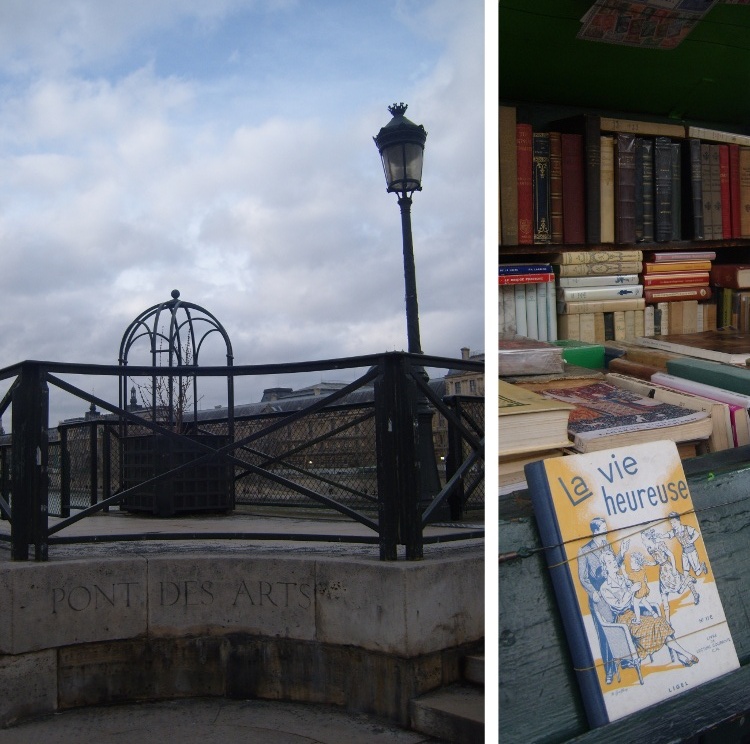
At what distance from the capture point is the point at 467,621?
8.42 ft

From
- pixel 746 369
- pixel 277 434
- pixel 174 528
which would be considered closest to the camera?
pixel 746 369

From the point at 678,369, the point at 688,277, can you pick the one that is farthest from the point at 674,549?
the point at 688,277

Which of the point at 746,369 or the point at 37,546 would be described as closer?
the point at 746,369

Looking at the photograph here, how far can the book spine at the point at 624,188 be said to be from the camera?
77.9 inches

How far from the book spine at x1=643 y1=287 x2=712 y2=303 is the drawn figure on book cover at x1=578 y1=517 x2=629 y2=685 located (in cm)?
98

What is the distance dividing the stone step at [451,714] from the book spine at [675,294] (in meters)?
1.25

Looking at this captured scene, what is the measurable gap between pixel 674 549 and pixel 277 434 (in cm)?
296

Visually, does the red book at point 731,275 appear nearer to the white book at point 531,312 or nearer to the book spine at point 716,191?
the book spine at point 716,191

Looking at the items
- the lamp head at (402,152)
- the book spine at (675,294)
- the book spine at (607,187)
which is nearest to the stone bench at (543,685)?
the book spine at (607,187)

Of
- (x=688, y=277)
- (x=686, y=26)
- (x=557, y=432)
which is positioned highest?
(x=686, y=26)

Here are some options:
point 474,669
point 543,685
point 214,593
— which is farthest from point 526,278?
point 214,593

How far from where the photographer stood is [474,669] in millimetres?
2529

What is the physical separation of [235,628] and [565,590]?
1.70 metres

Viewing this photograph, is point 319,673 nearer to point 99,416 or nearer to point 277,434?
point 277,434
